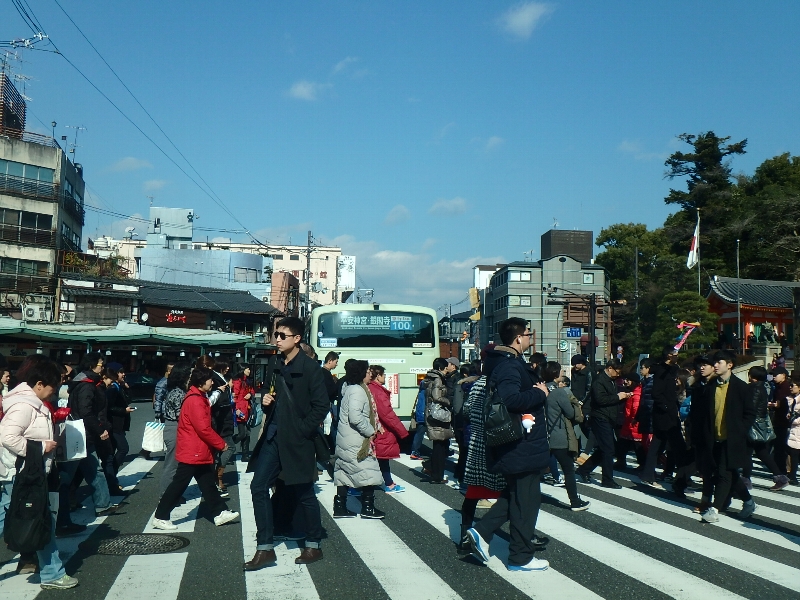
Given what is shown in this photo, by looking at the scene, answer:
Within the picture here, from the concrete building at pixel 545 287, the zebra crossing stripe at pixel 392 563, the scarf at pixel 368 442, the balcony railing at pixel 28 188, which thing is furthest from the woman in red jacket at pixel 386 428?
the concrete building at pixel 545 287

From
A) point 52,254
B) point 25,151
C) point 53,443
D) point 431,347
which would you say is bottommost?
point 53,443

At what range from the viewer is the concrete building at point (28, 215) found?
1510 inches

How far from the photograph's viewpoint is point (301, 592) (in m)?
5.07

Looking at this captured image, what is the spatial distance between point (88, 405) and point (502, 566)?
15.5 feet

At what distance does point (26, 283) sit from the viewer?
128 feet

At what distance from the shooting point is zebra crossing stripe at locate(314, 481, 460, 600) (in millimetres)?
5078

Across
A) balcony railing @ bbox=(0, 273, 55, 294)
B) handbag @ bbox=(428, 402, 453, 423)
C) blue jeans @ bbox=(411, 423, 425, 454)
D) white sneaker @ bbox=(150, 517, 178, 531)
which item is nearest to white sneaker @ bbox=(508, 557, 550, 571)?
white sneaker @ bbox=(150, 517, 178, 531)

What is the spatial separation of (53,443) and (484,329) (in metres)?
82.6

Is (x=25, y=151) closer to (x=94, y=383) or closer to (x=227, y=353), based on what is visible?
(x=227, y=353)

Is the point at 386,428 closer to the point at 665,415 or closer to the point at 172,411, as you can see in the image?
the point at 172,411

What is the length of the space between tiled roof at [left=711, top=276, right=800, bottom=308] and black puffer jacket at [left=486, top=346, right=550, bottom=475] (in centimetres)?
3287

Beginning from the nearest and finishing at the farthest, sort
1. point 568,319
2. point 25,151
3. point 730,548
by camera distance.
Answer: point 730,548 < point 25,151 < point 568,319

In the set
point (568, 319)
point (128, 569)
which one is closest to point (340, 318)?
point (128, 569)

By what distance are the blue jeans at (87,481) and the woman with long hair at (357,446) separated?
2466 millimetres
